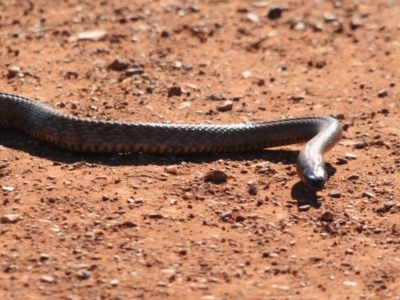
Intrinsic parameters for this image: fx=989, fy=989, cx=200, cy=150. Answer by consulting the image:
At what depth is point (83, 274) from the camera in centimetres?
807

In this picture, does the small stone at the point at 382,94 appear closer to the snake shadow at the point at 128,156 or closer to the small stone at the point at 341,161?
the snake shadow at the point at 128,156

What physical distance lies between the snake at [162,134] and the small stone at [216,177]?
80 centimetres

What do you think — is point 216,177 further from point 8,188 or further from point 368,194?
point 8,188

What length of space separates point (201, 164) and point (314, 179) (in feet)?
4.63

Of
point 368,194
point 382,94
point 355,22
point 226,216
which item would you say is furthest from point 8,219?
point 355,22

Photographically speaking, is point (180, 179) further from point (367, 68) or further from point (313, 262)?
point (367, 68)

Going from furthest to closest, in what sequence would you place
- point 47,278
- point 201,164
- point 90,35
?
1. point 90,35
2. point 201,164
3. point 47,278

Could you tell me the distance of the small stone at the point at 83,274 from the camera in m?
8.05

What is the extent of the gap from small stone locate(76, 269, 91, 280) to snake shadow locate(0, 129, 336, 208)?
2649 mm

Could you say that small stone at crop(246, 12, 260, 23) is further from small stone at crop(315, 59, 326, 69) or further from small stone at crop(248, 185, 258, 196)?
small stone at crop(248, 185, 258, 196)

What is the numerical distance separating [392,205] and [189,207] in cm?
205

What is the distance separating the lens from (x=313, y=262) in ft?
28.3

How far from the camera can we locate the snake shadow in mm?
10758

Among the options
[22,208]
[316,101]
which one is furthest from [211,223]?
[316,101]
